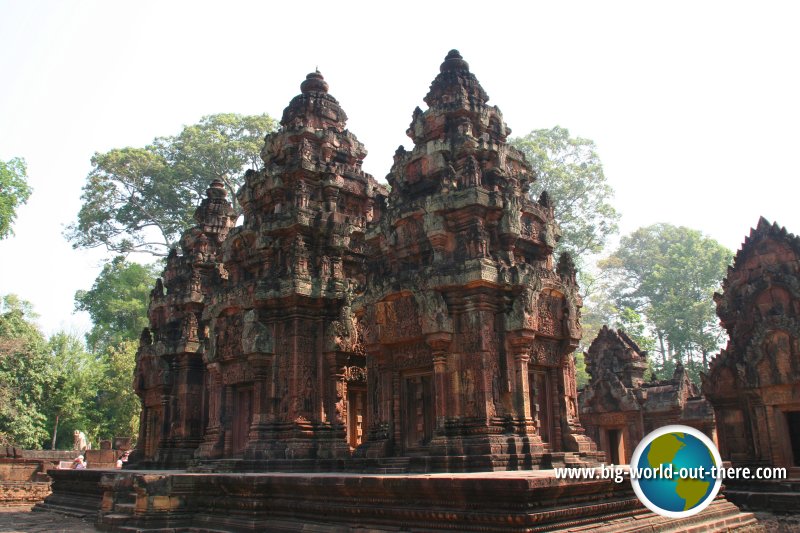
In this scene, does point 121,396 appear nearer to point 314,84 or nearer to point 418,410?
point 314,84

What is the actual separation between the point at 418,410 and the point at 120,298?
1036 inches

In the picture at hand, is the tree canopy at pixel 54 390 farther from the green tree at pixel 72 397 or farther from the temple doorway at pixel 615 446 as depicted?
the temple doorway at pixel 615 446

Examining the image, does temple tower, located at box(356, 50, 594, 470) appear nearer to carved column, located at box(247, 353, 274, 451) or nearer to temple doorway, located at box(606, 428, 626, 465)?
carved column, located at box(247, 353, 274, 451)

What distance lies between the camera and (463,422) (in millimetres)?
9570

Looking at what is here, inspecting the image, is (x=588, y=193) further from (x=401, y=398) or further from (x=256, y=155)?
(x=401, y=398)

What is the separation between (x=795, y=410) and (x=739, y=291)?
2.68m

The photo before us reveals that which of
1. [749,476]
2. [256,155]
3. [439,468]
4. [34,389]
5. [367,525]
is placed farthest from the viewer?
[256,155]

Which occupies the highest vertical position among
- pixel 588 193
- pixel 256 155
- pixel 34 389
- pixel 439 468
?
pixel 256 155

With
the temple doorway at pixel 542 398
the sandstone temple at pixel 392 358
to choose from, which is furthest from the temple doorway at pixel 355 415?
the temple doorway at pixel 542 398

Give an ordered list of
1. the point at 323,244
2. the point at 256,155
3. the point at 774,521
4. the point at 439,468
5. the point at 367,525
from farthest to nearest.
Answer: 1. the point at 256,155
2. the point at 323,244
3. the point at 774,521
4. the point at 439,468
5. the point at 367,525

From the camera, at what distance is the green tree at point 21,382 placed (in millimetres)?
25250

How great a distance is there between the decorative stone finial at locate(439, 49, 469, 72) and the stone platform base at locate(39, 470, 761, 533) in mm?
7253

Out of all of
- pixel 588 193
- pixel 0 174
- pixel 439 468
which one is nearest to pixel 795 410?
pixel 439 468

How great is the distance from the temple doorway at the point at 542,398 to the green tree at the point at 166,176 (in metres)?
22.1
